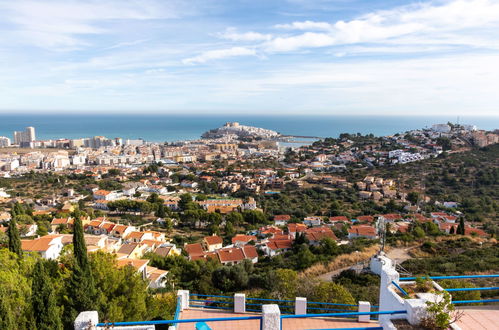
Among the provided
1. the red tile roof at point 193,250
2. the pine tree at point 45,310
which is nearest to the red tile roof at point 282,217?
the red tile roof at point 193,250

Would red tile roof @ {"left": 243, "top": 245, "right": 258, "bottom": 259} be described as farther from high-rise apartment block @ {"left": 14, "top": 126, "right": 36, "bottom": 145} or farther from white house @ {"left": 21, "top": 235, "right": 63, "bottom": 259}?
high-rise apartment block @ {"left": 14, "top": 126, "right": 36, "bottom": 145}

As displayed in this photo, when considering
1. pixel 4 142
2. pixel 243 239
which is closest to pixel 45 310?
pixel 243 239

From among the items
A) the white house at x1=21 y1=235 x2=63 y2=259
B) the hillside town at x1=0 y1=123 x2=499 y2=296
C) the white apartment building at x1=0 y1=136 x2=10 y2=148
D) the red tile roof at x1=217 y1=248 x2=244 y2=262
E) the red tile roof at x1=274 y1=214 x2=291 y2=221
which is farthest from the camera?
the white apartment building at x1=0 y1=136 x2=10 y2=148

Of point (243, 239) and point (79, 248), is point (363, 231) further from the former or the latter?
point (79, 248)

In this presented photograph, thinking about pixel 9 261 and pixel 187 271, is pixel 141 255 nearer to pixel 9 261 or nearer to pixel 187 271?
pixel 187 271

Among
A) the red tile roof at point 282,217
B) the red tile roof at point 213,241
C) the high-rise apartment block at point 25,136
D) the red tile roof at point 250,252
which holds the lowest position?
the red tile roof at point 282,217

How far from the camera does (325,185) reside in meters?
38.2

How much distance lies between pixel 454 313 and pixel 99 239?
1522 centimetres

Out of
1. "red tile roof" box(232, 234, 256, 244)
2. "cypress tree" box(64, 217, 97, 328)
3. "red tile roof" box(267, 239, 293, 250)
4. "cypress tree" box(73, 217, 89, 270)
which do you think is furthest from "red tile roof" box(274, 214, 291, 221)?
"cypress tree" box(64, 217, 97, 328)

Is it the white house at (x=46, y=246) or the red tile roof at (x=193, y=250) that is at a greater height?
the white house at (x=46, y=246)

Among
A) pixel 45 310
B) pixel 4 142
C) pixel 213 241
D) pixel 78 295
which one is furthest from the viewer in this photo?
pixel 4 142

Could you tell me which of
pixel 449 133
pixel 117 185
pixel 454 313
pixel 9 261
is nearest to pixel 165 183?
pixel 117 185

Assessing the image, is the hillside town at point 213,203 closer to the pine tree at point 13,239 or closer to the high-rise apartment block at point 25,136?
the pine tree at point 13,239

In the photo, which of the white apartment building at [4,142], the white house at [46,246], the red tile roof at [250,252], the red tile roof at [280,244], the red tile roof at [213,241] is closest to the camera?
the white house at [46,246]
